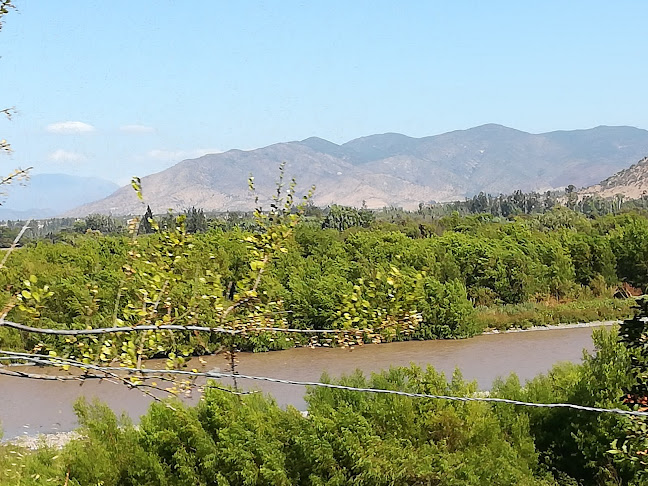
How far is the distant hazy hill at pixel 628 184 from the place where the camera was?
237 feet

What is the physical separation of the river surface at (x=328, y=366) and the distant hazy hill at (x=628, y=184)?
57.4 m

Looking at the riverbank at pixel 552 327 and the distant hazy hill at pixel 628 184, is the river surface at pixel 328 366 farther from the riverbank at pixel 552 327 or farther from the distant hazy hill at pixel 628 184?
the distant hazy hill at pixel 628 184

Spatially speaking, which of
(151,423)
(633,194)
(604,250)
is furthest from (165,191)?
(151,423)

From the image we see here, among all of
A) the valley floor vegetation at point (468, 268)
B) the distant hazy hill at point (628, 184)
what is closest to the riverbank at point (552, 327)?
the valley floor vegetation at point (468, 268)

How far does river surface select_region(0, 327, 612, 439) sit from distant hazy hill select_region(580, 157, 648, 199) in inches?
2258

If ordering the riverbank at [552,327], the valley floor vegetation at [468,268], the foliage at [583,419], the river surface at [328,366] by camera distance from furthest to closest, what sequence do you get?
the riverbank at [552,327], the valley floor vegetation at [468,268], the river surface at [328,366], the foliage at [583,419]

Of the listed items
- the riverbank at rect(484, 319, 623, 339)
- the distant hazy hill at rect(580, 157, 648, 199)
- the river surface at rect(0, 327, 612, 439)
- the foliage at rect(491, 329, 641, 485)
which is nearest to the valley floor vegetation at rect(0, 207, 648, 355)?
the riverbank at rect(484, 319, 623, 339)

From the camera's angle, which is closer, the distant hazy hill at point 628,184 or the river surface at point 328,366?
the river surface at point 328,366

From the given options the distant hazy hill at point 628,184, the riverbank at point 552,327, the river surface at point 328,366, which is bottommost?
the river surface at point 328,366

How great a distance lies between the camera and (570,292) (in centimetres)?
2262

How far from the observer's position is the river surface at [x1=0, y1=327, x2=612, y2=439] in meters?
12.7

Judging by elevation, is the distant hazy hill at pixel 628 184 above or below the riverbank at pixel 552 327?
above

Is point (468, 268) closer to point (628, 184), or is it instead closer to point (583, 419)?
point (583, 419)

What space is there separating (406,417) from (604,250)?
18.0 meters
